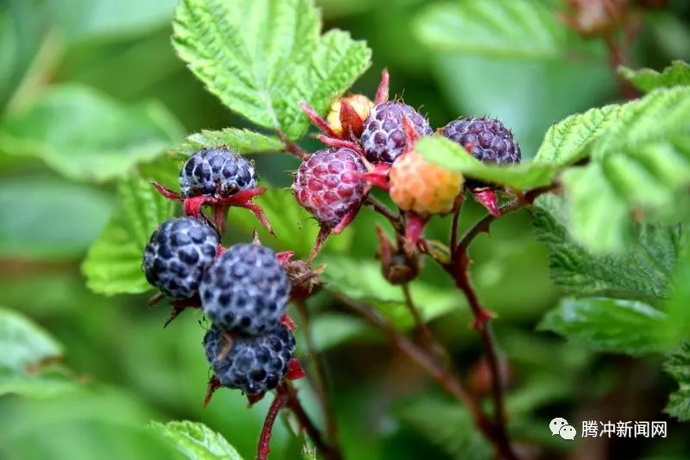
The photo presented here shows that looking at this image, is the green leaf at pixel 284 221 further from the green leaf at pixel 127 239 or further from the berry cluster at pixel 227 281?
the berry cluster at pixel 227 281

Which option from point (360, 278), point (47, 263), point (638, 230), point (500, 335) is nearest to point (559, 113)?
point (500, 335)

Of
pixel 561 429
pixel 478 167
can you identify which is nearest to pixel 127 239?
pixel 478 167

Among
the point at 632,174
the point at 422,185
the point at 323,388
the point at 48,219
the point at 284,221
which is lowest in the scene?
the point at 48,219

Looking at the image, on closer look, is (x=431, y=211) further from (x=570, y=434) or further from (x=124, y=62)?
(x=124, y=62)

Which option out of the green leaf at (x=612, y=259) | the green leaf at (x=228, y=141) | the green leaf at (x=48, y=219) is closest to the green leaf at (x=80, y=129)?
the green leaf at (x=48, y=219)

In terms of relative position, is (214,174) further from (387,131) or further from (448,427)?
(448,427)

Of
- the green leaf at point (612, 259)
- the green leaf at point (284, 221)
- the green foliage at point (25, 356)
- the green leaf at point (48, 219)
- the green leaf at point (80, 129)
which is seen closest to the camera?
the green leaf at point (612, 259)

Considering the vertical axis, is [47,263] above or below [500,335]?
below
